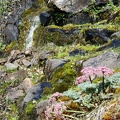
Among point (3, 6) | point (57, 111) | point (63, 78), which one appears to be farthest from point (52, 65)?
point (3, 6)

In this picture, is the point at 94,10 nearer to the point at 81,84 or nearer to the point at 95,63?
the point at 95,63

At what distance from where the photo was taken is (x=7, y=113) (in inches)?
Result: 340

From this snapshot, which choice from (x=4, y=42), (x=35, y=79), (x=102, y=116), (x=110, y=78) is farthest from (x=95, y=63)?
(x=4, y=42)

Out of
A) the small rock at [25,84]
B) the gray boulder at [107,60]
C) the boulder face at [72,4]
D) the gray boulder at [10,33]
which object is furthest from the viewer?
the gray boulder at [10,33]

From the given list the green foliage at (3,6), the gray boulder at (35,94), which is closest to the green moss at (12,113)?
the gray boulder at (35,94)

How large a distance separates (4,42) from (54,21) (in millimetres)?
2711

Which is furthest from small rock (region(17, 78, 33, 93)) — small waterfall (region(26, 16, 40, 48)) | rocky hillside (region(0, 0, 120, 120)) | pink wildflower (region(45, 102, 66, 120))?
pink wildflower (region(45, 102, 66, 120))

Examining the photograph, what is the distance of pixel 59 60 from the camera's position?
8719 millimetres

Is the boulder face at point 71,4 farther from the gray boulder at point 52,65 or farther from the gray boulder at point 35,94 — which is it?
the gray boulder at point 35,94

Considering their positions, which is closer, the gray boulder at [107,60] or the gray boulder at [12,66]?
the gray boulder at [107,60]

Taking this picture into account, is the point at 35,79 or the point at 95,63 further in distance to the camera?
the point at 35,79

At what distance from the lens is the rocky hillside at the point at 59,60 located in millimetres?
3465

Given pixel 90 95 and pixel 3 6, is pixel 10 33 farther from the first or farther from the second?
pixel 90 95

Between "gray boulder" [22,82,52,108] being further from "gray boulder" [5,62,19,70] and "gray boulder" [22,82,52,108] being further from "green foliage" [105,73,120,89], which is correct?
"gray boulder" [5,62,19,70]
